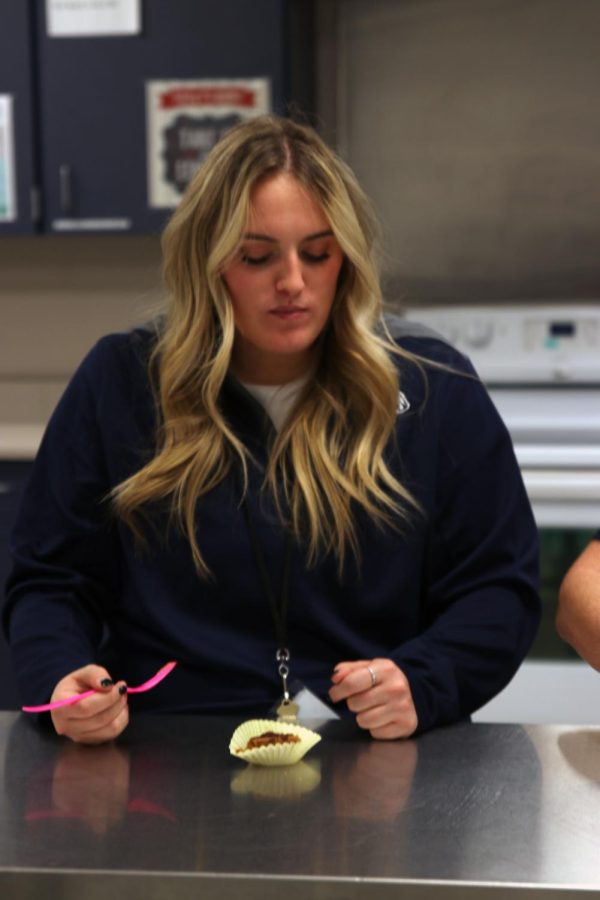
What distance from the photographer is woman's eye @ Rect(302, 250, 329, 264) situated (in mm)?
1649

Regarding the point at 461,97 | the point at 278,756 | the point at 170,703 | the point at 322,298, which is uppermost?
the point at 461,97

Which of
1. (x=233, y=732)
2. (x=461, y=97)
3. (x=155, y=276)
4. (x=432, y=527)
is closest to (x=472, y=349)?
(x=461, y=97)

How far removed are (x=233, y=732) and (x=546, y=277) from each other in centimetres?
244

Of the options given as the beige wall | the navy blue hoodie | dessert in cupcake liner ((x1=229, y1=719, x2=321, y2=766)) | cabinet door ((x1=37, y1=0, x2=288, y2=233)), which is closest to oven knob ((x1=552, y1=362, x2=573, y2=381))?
cabinet door ((x1=37, y1=0, x2=288, y2=233))

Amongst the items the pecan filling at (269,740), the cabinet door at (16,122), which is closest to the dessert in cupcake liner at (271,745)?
the pecan filling at (269,740)

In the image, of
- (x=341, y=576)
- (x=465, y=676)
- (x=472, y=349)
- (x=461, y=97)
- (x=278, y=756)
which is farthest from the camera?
(x=461, y=97)

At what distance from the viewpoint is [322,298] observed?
166cm

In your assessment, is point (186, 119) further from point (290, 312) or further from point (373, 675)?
point (373, 675)

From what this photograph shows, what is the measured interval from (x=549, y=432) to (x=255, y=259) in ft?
5.04

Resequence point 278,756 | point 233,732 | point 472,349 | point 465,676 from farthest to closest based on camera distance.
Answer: point 472,349 < point 465,676 < point 233,732 < point 278,756

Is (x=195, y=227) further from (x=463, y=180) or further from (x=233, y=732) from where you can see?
(x=463, y=180)

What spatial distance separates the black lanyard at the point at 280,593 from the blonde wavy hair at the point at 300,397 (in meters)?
0.03

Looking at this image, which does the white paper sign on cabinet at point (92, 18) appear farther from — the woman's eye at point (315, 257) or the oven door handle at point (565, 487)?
the woman's eye at point (315, 257)

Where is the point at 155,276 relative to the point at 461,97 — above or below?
below
